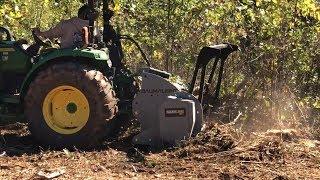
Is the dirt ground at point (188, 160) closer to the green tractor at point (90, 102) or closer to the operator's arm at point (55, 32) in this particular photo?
the green tractor at point (90, 102)

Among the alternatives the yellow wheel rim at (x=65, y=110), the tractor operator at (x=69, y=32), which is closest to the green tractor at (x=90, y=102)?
the yellow wheel rim at (x=65, y=110)

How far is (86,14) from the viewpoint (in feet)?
22.1

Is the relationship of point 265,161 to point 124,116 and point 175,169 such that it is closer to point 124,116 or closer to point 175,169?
point 175,169

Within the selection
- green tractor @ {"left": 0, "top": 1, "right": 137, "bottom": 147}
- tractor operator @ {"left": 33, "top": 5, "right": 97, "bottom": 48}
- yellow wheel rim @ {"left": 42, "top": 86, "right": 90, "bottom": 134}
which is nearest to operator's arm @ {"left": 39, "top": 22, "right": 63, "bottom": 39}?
tractor operator @ {"left": 33, "top": 5, "right": 97, "bottom": 48}

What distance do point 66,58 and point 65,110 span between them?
0.61m

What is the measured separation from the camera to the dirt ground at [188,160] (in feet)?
16.7

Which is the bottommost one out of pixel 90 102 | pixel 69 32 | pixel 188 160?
pixel 188 160

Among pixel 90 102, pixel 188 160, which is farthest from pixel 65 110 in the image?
pixel 188 160

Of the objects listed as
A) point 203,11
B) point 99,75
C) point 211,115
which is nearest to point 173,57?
point 203,11

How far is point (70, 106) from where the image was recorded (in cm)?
623

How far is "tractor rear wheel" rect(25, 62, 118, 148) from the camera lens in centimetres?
606

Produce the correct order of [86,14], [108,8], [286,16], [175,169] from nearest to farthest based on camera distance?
[175,169] → [86,14] → [108,8] → [286,16]

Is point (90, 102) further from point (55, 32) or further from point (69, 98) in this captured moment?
point (55, 32)

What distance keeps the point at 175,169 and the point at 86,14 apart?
2505mm
